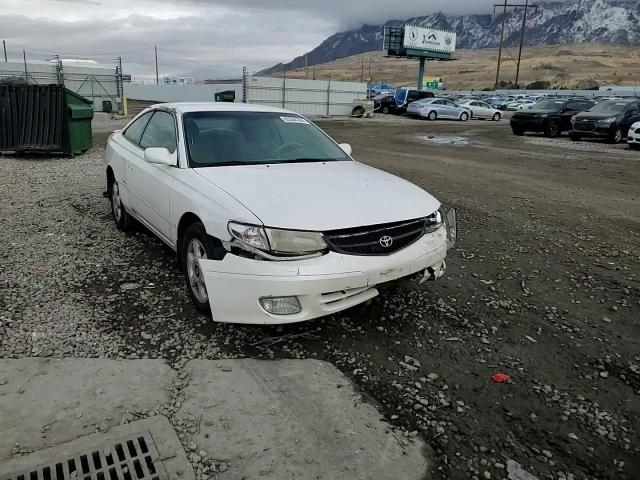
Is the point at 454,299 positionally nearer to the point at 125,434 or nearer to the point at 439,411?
the point at 439,411

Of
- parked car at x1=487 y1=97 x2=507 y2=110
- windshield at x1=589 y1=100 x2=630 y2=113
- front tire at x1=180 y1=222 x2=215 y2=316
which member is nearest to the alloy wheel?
front tire at x1=180 y1=222 x2=215 y2=316

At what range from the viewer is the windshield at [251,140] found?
4.36 m

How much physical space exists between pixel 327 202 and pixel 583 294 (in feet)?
7.86

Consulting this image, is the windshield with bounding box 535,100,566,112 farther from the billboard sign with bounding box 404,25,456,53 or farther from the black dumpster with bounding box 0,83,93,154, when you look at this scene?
the billboard sign with bounding box 404,25,456,53

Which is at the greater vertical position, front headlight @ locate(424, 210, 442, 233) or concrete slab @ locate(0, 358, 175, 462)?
front headlight @ locate(424, 210, 442, 233)

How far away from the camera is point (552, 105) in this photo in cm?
2125

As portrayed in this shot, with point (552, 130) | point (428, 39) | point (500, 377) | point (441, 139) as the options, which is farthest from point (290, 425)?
point (428, 39)

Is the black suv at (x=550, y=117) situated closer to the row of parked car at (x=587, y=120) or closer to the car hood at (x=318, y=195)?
the row of parked car at (x=587, y=120)

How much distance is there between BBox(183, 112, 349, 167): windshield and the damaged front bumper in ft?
4.22

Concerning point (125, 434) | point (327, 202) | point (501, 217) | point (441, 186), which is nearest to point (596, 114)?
point (441, 186)

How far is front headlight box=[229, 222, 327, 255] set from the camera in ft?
10.4

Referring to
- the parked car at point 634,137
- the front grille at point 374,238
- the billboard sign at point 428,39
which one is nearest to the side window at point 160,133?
the front grille at point 374,238

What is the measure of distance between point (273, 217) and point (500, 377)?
1.66 m

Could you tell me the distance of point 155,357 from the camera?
3.31 meters
